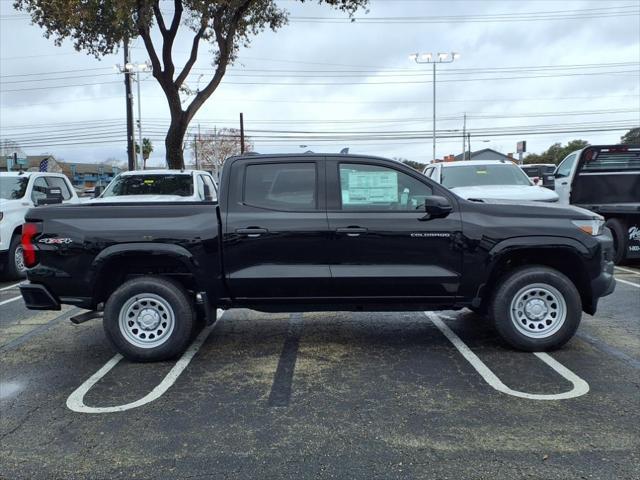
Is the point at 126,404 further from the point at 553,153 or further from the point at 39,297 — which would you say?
the point at 553,153

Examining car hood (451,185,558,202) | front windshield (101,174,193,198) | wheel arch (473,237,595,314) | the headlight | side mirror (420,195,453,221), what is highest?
front windshield (101,174,193,198)

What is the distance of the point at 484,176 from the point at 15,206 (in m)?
8.67

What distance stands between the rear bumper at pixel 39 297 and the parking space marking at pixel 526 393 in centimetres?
387

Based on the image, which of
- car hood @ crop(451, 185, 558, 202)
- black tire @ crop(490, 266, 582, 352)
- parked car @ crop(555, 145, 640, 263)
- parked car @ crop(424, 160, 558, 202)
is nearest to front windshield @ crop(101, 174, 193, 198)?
parked car @ crop(424, 160, 558, 202)

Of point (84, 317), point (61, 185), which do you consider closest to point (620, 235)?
point (84, 317)

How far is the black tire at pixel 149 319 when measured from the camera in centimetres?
510

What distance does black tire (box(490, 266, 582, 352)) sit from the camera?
5.15 metres

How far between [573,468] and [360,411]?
1.44m

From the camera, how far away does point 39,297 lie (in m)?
5.12

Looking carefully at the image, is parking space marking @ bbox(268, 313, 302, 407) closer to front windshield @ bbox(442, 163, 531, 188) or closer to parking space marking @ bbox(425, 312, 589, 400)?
parking space marking @ bbox(425, 312, 589, 400)

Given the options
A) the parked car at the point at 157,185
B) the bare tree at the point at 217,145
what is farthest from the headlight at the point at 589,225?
the bare tree at the point at 217,145

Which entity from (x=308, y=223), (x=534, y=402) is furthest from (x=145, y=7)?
(x=534, y=402)

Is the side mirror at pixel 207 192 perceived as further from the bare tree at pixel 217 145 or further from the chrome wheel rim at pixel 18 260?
the bare tree at pixel 217 145

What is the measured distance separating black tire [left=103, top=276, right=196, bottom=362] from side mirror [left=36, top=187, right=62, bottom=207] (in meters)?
5.77
